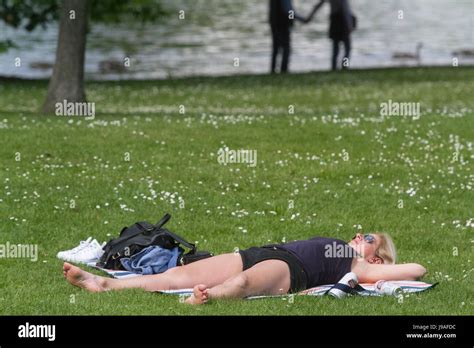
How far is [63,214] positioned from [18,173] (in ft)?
8.05

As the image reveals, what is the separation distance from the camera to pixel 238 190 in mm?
15828

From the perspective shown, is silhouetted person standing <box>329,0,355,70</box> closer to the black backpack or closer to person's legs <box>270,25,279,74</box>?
person's legs <box>270,25,279,74</box>

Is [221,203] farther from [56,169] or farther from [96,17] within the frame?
[96,17]

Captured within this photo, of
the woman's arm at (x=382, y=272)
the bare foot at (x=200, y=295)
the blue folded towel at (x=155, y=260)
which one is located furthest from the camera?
the blue folded towel at (x=155, y=260)

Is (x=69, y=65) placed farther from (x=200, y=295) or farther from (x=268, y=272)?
(x=200, y=295)

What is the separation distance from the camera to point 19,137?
62.5ft

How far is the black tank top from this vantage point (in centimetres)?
1058

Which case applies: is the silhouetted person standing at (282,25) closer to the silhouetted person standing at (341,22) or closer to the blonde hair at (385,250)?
the silhouetted person standing at (341,22)

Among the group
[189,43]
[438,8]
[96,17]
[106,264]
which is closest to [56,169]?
[106,264]

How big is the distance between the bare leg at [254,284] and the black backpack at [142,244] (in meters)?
0.65

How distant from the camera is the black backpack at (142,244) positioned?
11.0 meters

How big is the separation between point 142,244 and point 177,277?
26.1 inches

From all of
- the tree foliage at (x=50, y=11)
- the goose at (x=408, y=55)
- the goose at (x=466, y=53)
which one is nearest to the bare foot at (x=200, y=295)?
the tree foliage at (x=50, y=11)

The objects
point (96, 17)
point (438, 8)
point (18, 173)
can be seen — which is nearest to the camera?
point (18, 173)
